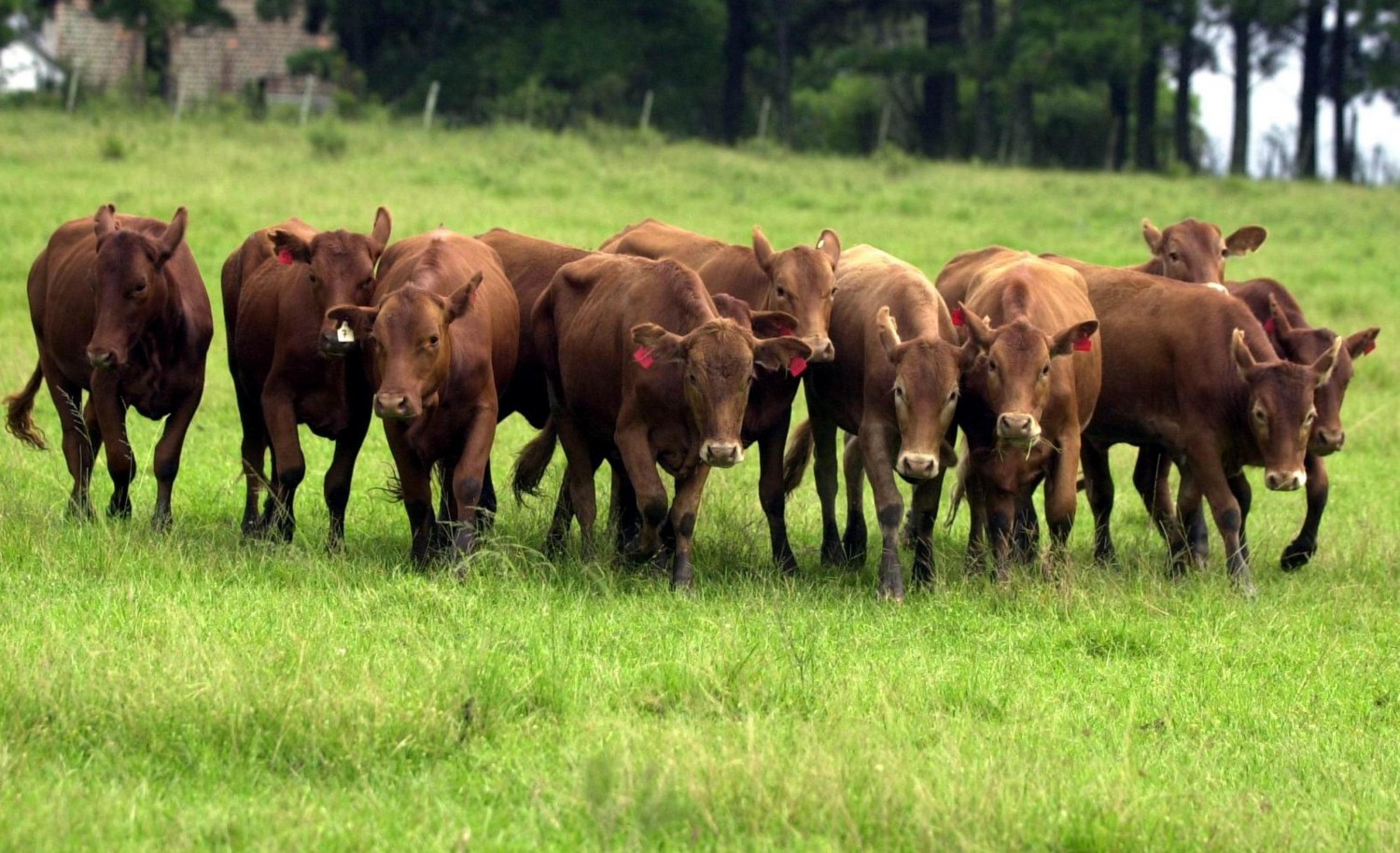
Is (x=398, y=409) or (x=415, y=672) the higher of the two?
(x=398, y=409)

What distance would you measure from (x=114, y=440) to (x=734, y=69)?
36.1 metres

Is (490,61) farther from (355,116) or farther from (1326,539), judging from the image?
(1326,539)

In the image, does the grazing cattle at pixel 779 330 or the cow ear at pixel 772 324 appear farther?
the grazing cattle at pixel 779 330

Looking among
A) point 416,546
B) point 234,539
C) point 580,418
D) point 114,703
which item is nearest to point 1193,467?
point 580,418

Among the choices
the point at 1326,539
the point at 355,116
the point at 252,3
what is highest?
the point at 252,3

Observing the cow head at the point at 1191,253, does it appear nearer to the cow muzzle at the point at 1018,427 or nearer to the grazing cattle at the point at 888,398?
the grazing cattle at the point at 888,398

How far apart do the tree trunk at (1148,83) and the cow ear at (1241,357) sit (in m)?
31.9

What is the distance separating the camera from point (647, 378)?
9.23 metres

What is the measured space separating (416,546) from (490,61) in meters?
35.2

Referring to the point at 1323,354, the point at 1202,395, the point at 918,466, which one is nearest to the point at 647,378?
the point at 918,466

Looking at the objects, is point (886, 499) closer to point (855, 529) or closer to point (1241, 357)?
point (855, 529)

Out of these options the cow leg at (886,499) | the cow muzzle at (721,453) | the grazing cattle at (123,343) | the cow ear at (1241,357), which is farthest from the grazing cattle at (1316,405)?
the grazing cattle at (123,343)

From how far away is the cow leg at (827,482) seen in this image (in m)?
10.5

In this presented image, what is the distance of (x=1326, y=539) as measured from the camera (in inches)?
454
